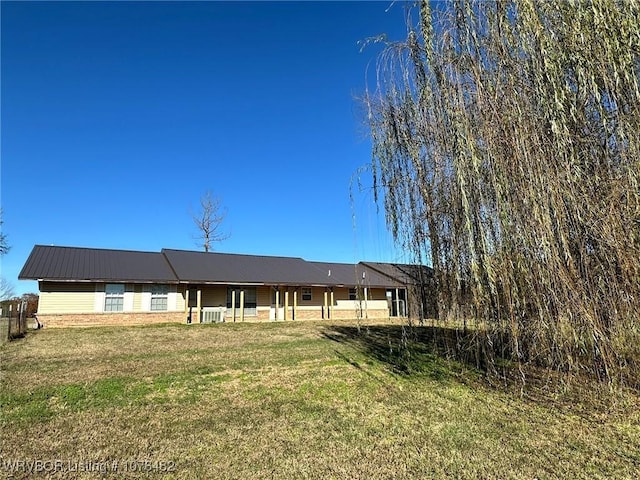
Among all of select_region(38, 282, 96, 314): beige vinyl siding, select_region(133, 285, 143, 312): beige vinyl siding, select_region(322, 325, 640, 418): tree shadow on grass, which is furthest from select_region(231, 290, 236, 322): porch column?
select_region(322, 325, 640, 418): tree shadow on grass

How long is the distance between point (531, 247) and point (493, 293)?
2.08 feet

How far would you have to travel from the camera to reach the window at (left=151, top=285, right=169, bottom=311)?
16391 mm

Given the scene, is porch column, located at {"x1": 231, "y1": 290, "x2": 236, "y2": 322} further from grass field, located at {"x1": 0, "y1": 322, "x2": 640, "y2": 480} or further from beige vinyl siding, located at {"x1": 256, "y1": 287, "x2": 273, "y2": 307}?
Answer: grass field, located at {"x1": 0, "y1": 322, "x2": 640, "y2": 480}

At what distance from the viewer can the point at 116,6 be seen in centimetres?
835

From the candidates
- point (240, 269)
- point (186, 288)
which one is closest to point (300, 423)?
point (186, 288)

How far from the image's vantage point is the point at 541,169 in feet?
11.2

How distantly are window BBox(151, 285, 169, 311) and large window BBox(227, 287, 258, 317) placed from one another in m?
3.11

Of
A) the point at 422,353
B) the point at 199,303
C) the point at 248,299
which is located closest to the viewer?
the point at 422,353

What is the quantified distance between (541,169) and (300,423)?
3.63 meters

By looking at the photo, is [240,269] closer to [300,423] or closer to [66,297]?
[66,297]

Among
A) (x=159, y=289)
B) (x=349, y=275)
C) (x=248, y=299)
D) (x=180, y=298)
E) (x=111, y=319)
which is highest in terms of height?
(x=349, y=275)

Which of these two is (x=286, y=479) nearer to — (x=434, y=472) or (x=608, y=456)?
(x=434, y=472)

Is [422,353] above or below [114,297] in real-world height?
below

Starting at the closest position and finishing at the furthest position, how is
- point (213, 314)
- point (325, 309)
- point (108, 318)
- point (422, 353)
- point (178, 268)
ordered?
1. point (422, 353)
2. point (108, 318)
3. point (213, 314)
4. point (178, 268)
5. point (325, 309)
